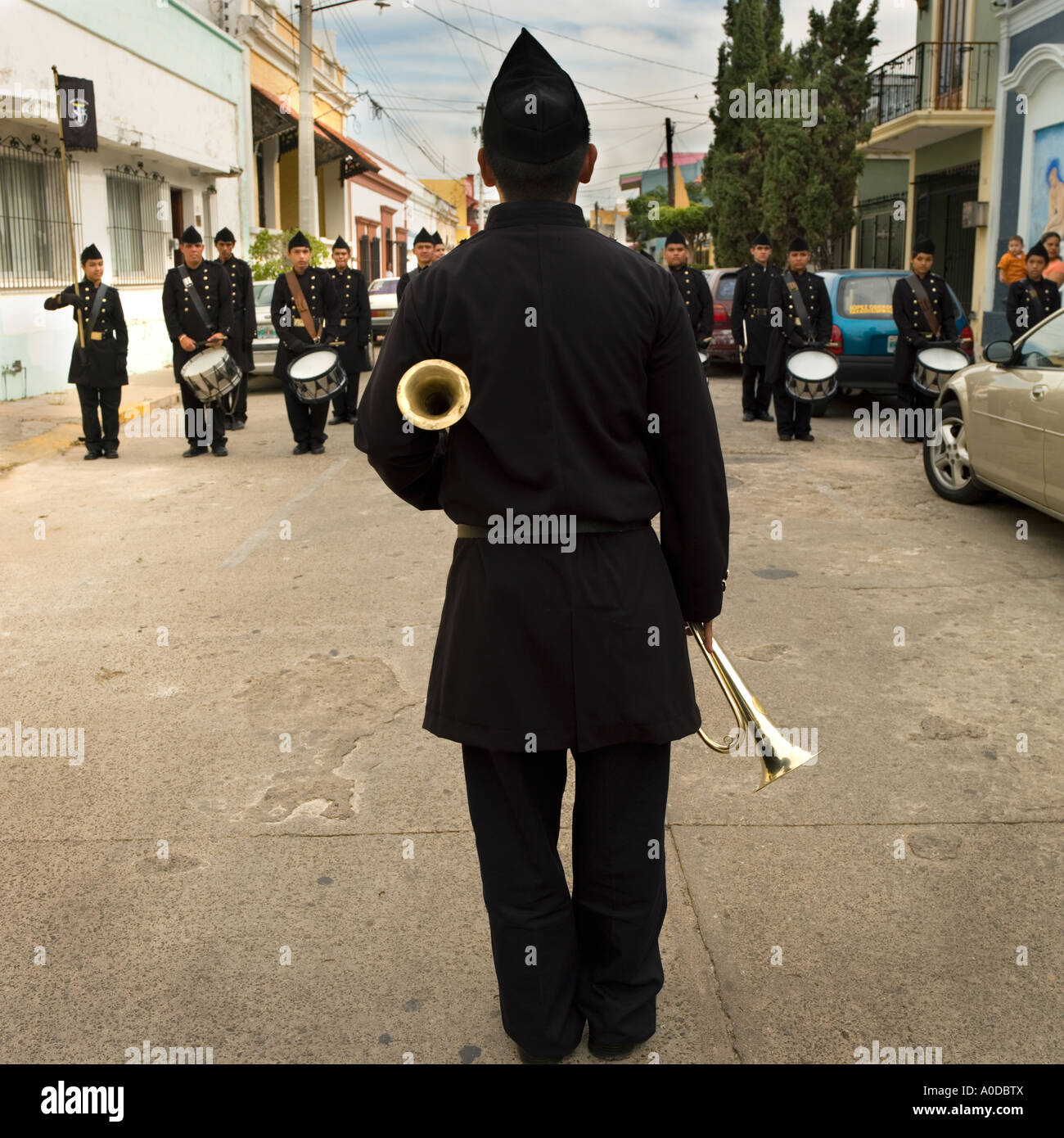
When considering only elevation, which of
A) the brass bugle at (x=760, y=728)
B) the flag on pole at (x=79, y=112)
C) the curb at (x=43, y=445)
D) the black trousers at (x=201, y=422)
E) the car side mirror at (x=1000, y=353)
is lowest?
the curb at (x=43, y=445)

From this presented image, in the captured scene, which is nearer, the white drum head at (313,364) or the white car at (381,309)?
the white drum head at (313,364)

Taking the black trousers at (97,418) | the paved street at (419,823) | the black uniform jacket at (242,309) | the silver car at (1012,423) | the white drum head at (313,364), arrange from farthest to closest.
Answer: the black uniform jacket at (242,309) → the black trousers at (97,418) → the white drum head at (313,364) → the silver car at (1012,423) → the paved street at (419,823)

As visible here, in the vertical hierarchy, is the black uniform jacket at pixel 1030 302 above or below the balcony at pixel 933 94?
below

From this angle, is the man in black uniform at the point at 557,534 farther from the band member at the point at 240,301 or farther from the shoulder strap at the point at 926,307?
the shoulder strap at the point at 926,307

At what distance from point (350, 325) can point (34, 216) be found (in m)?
5.15

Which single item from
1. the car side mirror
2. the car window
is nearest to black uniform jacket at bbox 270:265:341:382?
the car side mirror

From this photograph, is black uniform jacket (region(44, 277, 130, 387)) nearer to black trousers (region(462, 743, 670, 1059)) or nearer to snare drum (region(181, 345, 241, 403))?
snare drum (region(181, 345, 241, 403))

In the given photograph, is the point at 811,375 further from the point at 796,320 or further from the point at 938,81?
the point at 938,81

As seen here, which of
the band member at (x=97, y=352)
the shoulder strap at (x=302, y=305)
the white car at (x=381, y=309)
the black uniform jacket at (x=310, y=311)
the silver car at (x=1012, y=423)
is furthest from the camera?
the white car at (x=381, y=309)

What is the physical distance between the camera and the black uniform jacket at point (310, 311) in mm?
11992

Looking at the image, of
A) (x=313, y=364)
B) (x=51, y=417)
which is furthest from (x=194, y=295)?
(x=51, y=417)

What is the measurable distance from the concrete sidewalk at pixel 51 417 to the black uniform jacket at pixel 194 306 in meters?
1.52

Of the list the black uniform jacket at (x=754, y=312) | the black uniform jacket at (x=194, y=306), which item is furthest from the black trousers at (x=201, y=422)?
the black uniform jacket at (x=754, y=312)

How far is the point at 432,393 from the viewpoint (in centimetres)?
237
